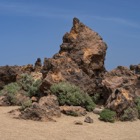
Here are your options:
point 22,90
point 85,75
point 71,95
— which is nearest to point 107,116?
point 71,95

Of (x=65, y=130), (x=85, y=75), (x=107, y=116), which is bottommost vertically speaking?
(x=65, y=130)

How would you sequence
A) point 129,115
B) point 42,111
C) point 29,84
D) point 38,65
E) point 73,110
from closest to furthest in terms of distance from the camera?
1. point 42,111
2. point 129,115
3. point 73,110
4. point 29,84
5. point 38,65

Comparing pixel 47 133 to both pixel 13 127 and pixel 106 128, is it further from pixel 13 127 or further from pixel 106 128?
pixel 106 128

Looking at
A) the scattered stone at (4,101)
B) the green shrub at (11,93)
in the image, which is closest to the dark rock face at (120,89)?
the green shrub at (11,93)

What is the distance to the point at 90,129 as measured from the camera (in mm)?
13828

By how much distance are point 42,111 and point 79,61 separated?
19.1 ft

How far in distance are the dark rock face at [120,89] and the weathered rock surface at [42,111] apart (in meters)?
2.49

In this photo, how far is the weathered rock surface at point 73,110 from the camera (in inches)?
641

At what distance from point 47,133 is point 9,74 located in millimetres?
10472

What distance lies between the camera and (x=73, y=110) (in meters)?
16.4

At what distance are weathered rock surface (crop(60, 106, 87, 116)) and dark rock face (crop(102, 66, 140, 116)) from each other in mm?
1129

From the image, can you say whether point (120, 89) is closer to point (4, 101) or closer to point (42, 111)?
point (42, 111)

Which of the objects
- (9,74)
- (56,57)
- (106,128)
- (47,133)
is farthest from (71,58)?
(47,133)

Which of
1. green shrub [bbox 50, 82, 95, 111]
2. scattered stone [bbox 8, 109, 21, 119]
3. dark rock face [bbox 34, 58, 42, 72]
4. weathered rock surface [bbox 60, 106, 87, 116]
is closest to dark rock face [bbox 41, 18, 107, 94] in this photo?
green shrub [bbox 50, 82, 95, 111]
